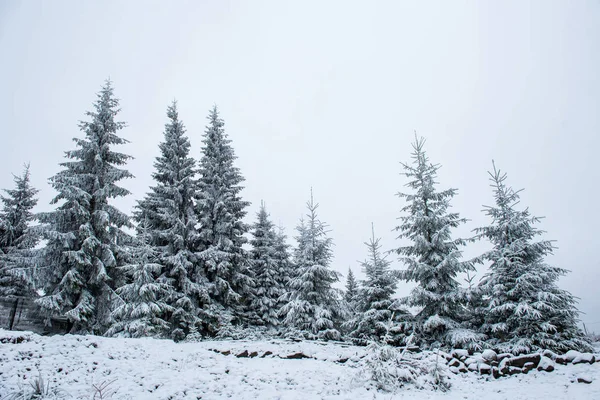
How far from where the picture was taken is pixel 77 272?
14070 millimetres

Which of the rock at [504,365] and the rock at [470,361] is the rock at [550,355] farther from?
the rock at [470,361]

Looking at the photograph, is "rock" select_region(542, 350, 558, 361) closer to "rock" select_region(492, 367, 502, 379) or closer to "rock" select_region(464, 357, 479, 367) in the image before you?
"rock" select_region(492, 367, 502, 379)

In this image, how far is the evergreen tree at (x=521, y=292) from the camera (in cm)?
1238

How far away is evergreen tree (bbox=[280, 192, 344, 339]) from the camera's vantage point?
1738 cm

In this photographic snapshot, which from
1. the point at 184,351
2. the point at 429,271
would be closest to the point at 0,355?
the point at 184,351

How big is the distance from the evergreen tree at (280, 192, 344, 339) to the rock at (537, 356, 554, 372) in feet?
31.5

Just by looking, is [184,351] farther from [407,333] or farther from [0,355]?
[407,333]

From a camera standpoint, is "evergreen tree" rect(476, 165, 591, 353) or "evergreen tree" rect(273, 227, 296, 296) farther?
"evergreen tree" rect(273, 227, 296, 296)

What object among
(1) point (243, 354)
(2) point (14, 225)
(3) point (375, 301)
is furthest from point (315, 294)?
(2) point (14, 225)

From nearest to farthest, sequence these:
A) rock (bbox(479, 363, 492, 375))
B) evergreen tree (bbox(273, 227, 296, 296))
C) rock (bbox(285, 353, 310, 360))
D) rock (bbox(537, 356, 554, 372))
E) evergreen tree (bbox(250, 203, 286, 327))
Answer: rock (bbox(537, 356, 554, 372)) → rock (bbox(479, 363, 492, 375)) → rock (bbox(285, 353, 310, 360)) → evergreen tree (bbox(250, 203, 286, 327)) → evergreen tree (bbox(273, 227, 296, 296))

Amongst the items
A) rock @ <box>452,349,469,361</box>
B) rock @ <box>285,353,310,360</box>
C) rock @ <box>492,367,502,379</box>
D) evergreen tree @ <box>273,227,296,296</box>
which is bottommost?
rock @ <box>492,367,502,379</box>

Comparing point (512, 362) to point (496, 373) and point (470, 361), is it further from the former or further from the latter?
point (470, 361)

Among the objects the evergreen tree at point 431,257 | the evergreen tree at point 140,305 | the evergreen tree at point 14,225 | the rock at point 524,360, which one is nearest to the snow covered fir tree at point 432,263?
the evergreen tree at point 431,257

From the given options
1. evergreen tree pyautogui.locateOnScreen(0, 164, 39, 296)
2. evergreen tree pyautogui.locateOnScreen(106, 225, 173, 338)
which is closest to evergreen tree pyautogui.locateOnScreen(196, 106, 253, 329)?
evergreen tree pyautogui.locateOnScreen(106, 225, 173, 338)
